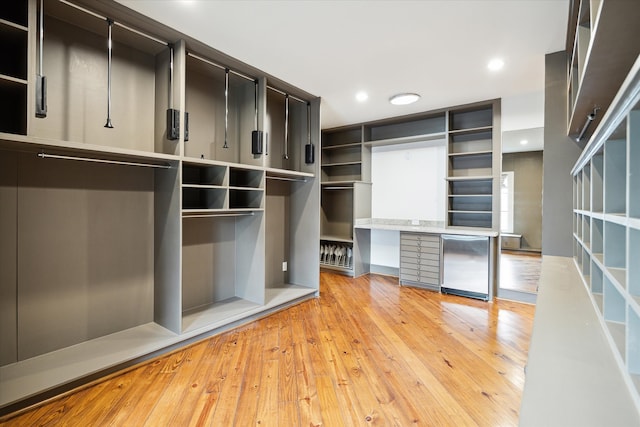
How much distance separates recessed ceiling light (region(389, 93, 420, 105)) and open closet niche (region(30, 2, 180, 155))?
107 inches

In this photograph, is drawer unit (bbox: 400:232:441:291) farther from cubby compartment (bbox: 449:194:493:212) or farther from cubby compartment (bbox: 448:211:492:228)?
cubby compartment (bbox: 449:194:493:212)

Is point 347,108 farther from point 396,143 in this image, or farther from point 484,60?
point 484,60

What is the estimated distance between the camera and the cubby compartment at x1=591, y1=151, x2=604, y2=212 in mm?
1549

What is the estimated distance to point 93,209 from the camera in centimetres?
250

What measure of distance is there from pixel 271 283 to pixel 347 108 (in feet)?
9.19

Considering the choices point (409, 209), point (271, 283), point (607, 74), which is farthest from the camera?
point (409, 209)

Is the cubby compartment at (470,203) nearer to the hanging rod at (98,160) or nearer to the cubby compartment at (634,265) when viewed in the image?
the cubby compartment at (634,265)

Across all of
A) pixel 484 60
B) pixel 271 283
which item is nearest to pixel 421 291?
pixel 271 283

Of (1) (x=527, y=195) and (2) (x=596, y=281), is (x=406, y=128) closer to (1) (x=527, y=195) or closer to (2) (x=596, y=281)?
(2) (x=596, y=281)

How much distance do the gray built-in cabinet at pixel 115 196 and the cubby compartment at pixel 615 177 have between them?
104 inches

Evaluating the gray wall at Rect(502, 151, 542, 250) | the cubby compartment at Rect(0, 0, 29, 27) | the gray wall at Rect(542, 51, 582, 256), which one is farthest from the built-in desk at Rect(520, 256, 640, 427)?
the gray wall at Rect(502, 151, 542, 250)

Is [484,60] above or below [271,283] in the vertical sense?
above

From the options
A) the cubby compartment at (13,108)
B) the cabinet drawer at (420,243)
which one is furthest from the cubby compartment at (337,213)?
the cubby compartment at (13,108)

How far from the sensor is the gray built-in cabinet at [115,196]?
2068 millimetres
